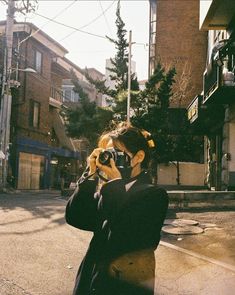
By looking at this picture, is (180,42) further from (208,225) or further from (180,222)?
(208,225)

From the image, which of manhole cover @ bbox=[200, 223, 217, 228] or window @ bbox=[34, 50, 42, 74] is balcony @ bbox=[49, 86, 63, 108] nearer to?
window @ bbox=[34, 50, 42, 74]

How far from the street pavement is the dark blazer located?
3.45 m

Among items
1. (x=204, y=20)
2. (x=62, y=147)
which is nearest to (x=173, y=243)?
(x=204, y=20)

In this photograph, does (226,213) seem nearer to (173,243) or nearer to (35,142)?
(173,243)

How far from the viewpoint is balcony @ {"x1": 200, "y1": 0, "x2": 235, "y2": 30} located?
1441 centimetres

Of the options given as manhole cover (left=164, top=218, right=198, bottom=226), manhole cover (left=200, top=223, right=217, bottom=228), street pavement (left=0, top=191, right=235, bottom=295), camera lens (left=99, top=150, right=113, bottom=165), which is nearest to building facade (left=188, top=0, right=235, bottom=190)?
manhole cover (left=164, top=218, right=198, bottom=226)

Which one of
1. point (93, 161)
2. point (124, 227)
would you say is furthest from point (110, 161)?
point (124, 227)

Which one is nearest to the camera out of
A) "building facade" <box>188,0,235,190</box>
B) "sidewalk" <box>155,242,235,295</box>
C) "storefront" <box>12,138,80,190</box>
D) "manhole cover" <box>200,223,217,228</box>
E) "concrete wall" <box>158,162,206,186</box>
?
"sidewalk" <box>155,242,235,295</box>

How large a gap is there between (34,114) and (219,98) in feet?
54.1

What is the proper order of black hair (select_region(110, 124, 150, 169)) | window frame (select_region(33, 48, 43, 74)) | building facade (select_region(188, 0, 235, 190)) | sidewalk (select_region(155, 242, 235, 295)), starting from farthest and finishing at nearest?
1. window frame (select_region(33, 48, 43, 74))
2. building facade (select_region(188, 0, 235, 190))
3. sidewalk (select_region(155, 242, 235, 295))
4. black hair (select_region(110, 124, 150, 169))

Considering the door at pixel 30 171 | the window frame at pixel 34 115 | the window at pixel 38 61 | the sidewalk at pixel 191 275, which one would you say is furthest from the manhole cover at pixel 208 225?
the window at pixel 38 61

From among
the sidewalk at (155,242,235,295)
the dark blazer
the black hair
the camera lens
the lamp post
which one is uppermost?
the lamp post

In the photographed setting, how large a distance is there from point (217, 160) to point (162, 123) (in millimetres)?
4472

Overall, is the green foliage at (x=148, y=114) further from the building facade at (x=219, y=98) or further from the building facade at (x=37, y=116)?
the building facade at (x=37, y=116)
